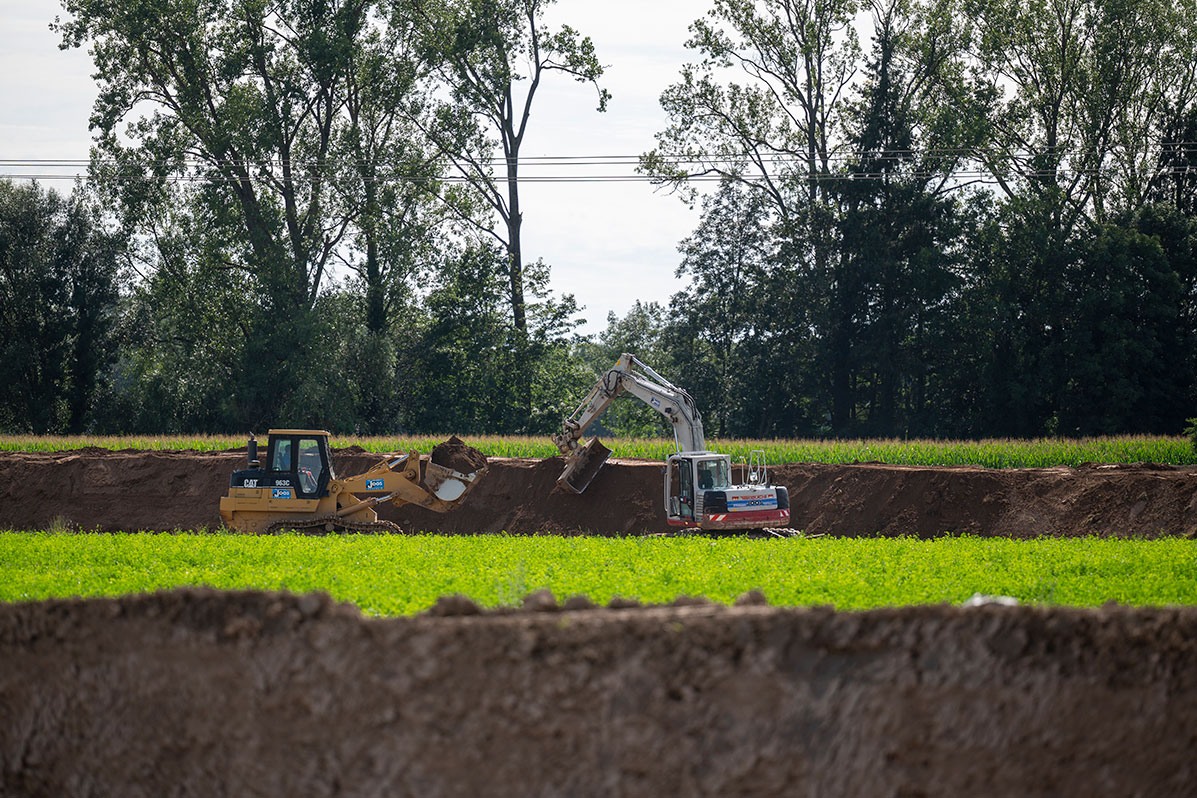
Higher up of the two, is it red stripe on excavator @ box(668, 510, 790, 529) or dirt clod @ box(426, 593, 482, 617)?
dirt clod @ box(426, 593, 482, 617)

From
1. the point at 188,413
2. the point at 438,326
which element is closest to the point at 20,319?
the point at 188,413

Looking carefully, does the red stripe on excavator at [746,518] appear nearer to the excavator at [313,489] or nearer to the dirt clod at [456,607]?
the excavator at [313,489]

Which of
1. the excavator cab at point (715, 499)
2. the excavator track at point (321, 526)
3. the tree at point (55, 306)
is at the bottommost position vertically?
the excavator track at point (321, 526)

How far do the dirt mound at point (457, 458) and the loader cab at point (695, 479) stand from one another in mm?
4515

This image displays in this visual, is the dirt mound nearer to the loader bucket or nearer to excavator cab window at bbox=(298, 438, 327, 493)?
the loader bucket

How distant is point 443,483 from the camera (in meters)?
21.3

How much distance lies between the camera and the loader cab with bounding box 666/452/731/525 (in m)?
21.1

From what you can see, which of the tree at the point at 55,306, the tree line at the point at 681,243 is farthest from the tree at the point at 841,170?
the tree at the point at 55,306

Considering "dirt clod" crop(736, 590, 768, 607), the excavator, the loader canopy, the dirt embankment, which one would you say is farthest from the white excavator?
"dirt clod" crop(736, 590, 768, 607)

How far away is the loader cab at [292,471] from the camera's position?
2114 centimetres

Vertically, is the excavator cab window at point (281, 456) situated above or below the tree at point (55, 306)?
below

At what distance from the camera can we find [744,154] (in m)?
50.0

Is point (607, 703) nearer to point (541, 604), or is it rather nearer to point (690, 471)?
point (541, 604)

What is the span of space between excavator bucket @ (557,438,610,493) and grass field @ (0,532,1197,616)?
7160 millimetres
